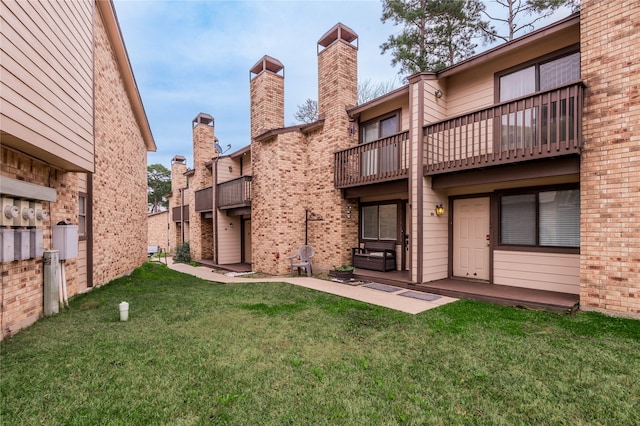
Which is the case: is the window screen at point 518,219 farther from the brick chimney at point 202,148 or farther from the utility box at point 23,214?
the brick chimney at point 202,148

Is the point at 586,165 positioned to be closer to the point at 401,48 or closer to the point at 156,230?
the point at 401,48

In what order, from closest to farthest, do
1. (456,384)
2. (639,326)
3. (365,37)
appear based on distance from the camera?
1. (456,384)
2. (639,326)
3. (365,37)

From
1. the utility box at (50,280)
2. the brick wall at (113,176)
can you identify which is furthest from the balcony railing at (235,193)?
the utility box at (50,280)

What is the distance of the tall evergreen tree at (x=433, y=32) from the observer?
45.0ft

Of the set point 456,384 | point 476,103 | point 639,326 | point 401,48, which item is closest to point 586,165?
point 639,326

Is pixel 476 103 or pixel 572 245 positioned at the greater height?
pixel 476 103

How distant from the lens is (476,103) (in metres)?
7.54

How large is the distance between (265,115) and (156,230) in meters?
19.0

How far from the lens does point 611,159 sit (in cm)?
495

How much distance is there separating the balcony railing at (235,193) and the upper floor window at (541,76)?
8.50 m

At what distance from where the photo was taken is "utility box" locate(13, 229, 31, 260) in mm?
4168

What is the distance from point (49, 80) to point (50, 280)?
123 inches

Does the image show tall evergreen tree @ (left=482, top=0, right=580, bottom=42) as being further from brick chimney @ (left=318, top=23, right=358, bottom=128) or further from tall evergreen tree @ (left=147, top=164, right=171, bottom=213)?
tall evergreen tree @ (left=147, top=164, right=171, bottom=213)

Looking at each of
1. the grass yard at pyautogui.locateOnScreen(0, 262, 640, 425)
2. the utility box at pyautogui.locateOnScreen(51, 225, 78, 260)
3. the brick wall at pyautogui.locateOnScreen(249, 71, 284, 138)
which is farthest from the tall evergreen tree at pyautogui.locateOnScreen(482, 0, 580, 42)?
the utility box at pyautogui.locateOnScreen(51, 225, 78, 260)
